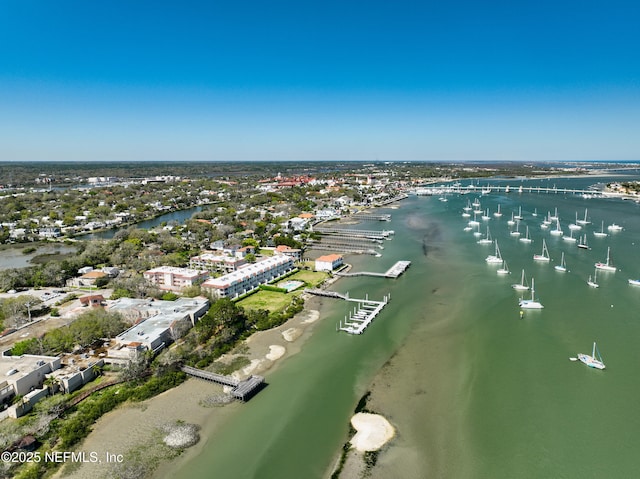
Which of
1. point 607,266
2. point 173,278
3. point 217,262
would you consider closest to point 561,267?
point 607,266

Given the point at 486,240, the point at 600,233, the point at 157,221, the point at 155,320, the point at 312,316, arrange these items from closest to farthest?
the point at 155,320 → the point at 312,316 → the point at 486,240 → the point at 600,233 → the point at 157,221

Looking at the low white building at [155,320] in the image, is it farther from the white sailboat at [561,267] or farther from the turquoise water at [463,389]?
the white sailboat at [561,267]

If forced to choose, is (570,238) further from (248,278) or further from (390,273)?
(248,278)

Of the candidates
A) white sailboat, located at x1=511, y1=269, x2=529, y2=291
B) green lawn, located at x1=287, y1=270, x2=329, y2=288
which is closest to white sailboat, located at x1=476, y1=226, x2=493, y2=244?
white sailboat, located at x1=511, y1=269, x2=529, y2=291

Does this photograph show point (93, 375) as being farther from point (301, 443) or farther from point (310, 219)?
point (310, 219)

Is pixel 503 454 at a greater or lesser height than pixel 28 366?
lesser

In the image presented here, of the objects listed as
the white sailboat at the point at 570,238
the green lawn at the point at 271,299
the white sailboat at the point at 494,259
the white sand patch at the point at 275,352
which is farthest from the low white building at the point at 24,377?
the white sailboat at the point at 570,238

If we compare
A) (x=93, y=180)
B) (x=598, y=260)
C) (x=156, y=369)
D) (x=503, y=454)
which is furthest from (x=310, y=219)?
(x=93, y=180)
